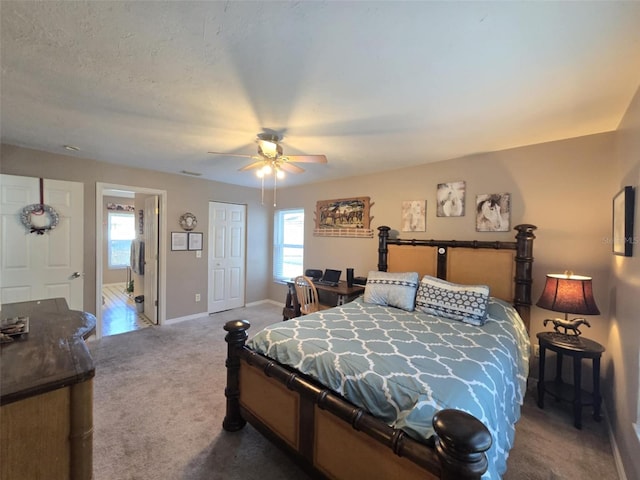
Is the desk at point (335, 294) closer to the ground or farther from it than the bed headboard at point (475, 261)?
closer to the ground

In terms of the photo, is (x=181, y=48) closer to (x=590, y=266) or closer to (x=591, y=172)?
(x=591, y=172)

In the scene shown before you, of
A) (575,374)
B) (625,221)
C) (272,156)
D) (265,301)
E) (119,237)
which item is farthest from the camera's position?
(119,237)

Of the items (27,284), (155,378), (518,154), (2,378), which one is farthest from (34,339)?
(518,154)

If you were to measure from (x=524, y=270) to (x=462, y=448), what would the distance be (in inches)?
91.0

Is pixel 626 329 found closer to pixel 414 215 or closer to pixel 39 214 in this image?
pixel 414 215

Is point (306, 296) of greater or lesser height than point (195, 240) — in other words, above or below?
below

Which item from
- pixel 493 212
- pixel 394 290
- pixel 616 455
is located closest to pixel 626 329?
pixel 616 455

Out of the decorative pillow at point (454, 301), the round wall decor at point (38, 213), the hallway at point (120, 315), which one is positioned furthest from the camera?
the hallway at point (120, 315)

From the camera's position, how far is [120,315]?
4.80 meters

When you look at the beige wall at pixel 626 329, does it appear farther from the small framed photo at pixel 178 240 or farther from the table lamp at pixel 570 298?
the small framed photo at pixel 178 240

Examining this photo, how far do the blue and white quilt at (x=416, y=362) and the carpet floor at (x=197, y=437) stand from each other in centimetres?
42

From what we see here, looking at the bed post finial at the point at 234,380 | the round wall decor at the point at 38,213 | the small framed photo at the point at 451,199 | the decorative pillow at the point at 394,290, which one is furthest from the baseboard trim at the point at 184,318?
the small framed photo at the point at 451,199

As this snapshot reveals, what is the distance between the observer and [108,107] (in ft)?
6.84

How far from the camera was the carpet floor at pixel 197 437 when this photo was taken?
1723 millimetres
